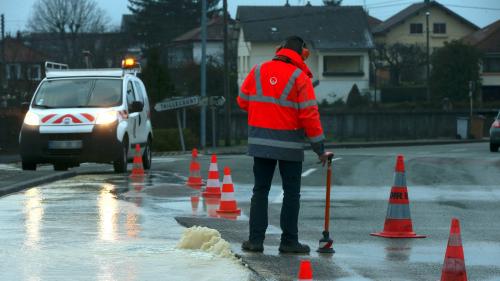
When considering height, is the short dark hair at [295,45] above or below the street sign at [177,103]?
above

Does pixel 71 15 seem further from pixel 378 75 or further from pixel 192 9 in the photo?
pixel 378 75

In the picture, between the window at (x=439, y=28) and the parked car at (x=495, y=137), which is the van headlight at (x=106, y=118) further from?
the window at (x=439, y=28)

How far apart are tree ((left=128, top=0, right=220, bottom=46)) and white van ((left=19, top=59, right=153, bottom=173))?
7279 cm

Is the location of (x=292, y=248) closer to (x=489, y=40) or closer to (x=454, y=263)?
(x=454, y=263)

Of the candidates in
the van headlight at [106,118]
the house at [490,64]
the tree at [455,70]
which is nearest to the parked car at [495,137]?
the van headlight at [106,118]

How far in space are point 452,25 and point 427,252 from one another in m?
82.1

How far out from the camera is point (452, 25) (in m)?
89.5

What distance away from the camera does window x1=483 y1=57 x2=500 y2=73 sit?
80.6 metres

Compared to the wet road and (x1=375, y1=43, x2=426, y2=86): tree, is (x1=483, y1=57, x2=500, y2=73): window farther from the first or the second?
the wet road

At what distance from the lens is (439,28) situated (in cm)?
8881

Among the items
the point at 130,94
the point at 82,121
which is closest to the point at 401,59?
the point at 130,94

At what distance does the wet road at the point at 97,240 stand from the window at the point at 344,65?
65.0 metres

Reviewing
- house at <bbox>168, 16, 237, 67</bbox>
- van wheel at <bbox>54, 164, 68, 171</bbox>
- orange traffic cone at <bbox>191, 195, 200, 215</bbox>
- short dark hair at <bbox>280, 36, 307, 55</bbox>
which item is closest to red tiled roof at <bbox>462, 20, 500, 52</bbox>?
house at <bbox>168, 16, 237, 67</bbox>

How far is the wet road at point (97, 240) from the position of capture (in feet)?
26.1
